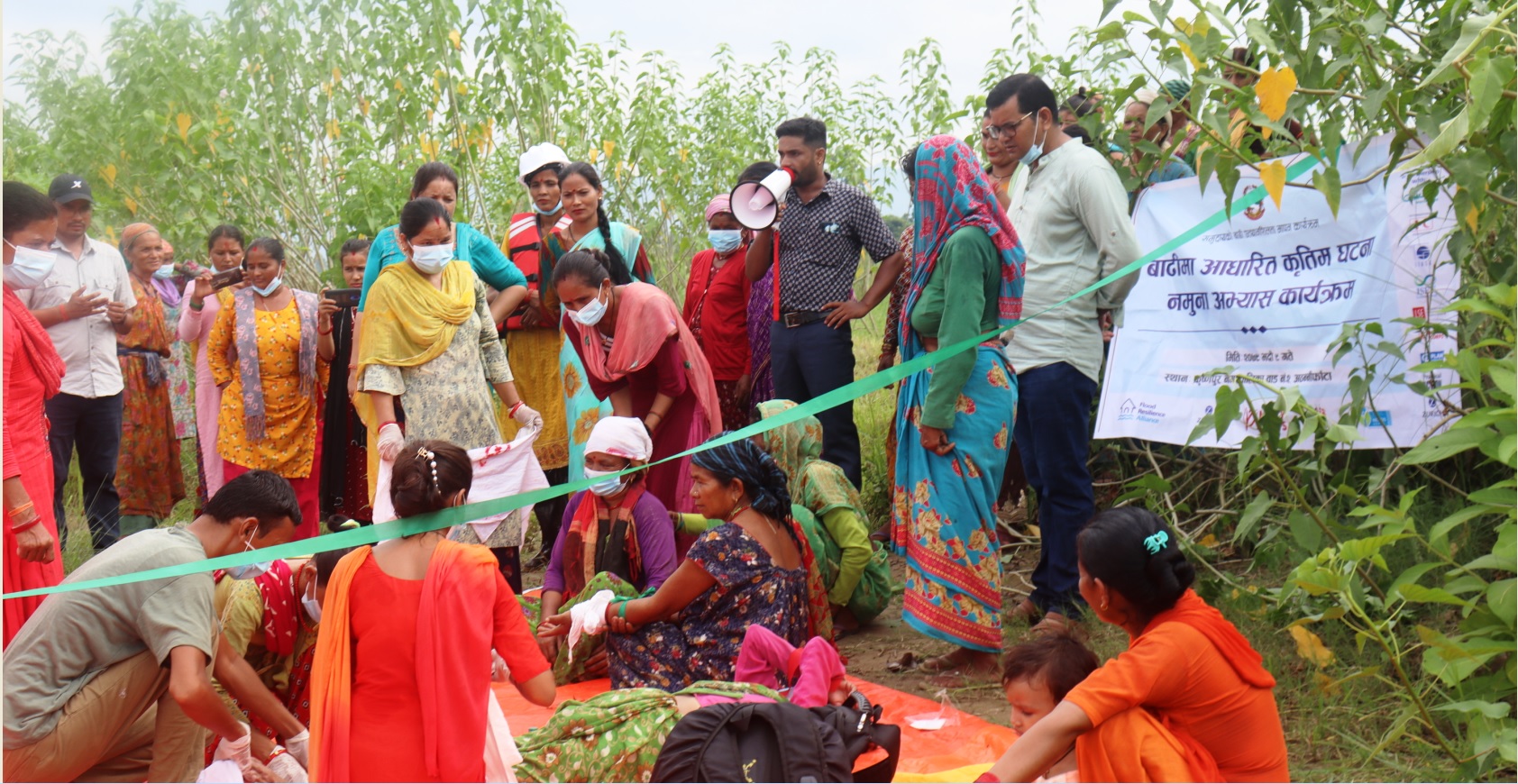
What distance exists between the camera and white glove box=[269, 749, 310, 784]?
3.01 m

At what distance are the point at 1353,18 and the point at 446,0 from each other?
520 centimetres

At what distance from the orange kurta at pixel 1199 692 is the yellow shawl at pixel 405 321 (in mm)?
3106

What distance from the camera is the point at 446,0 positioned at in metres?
6.71

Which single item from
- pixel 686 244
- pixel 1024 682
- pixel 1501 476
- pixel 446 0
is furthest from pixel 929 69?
pixel 1024 682

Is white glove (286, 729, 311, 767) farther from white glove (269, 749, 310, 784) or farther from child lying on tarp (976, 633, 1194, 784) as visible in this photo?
child lying on tarp (976, 633, 1194, 784)

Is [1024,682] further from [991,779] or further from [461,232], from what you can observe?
[461,232]

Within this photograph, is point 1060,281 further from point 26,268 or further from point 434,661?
point 26,268

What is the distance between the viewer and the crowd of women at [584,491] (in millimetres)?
2611

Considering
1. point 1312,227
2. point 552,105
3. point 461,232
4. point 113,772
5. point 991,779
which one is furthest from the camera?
point 552,105

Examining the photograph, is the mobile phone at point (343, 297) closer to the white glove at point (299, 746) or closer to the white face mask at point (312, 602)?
the white face mask at point (312, 602)

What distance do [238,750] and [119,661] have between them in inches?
13.5

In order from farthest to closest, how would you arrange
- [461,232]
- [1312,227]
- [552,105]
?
[552,105]
[461,232]
[1312,227]

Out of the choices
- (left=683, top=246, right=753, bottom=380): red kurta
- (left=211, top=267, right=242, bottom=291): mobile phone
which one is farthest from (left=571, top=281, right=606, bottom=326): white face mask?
(left=211, top=267, right=242, bottom=291): mobile phone

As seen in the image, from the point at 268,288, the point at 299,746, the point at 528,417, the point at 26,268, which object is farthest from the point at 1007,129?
the point at 26,268
